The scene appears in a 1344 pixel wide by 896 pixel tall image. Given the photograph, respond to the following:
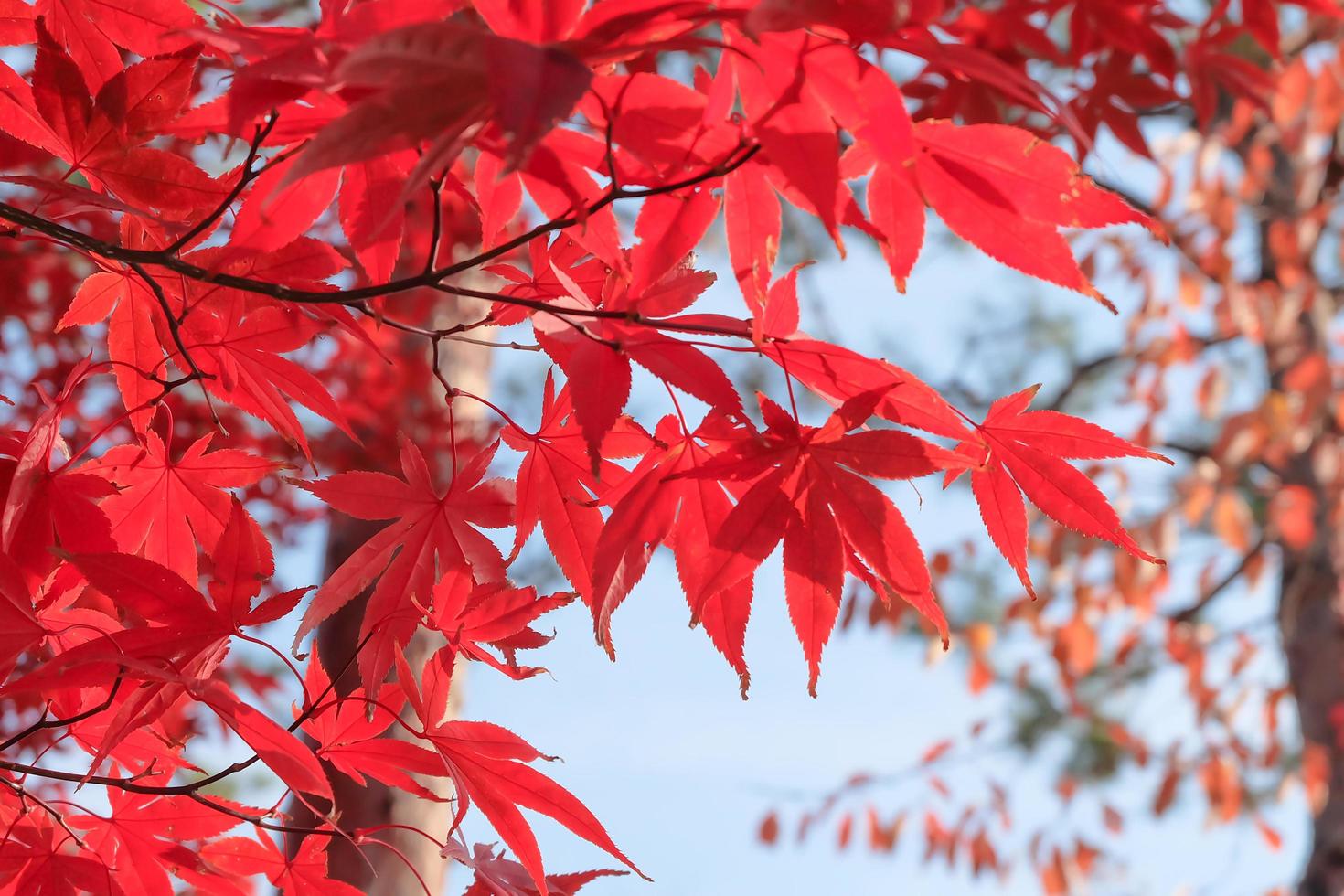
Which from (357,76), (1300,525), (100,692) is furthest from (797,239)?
(357,76)

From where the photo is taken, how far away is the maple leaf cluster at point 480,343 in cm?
37

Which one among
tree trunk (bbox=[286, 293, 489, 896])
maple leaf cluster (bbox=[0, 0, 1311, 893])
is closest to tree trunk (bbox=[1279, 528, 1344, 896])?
tree trunk (bbox=[286, 293, 489, 896])

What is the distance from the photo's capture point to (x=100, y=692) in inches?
24.8

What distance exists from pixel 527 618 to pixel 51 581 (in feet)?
0.87

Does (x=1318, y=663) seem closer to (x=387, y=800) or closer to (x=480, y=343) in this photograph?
(x=387, y=800)

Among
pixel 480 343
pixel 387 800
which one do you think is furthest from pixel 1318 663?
pixel 480 343

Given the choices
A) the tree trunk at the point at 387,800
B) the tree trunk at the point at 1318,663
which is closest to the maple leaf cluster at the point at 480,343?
the tree trunk at the point at 387,800

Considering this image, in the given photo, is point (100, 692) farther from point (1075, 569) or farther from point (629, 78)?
point (1075, 569)

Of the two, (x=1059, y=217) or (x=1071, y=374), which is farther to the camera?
(x=1071, y=374)

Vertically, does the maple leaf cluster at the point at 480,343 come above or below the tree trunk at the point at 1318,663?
above

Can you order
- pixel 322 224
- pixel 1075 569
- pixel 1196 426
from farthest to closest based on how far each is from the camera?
1. pixel 1196 426
2. pixel 1075 569
3. pixel 322 224

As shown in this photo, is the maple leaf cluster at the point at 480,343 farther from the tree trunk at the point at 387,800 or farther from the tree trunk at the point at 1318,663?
the tree trunk at the point at 1318,663

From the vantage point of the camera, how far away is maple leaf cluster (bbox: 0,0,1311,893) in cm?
37

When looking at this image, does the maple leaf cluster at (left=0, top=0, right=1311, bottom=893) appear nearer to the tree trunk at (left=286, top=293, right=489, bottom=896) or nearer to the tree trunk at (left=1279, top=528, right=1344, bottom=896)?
the tree trunk at (left=286, top=293, right=489, bottom=896)
